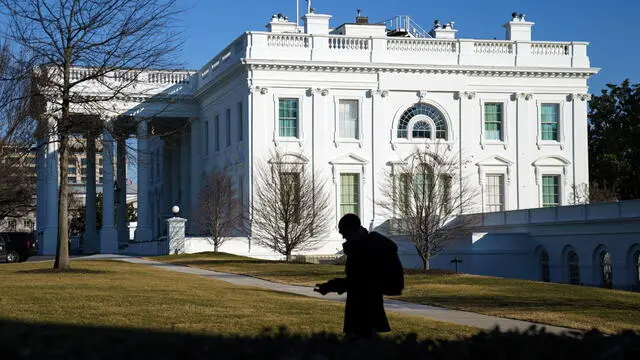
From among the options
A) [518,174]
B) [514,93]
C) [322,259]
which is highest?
[514,93]

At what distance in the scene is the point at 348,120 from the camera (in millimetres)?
62781

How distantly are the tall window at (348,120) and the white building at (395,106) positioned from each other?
58 millimetres

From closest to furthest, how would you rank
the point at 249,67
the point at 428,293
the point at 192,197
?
1. the point at 428,293
2. the point at 249,67
3. the point at 192,197

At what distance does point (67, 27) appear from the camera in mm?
28344

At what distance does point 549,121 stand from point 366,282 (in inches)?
2240

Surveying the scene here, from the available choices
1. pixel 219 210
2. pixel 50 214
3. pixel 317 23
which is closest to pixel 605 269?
pixel 219 210

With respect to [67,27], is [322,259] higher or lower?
lower

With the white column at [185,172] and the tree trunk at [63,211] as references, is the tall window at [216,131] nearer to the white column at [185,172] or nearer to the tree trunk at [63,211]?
the white column at [185,172]

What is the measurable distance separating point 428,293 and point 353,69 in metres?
35.5

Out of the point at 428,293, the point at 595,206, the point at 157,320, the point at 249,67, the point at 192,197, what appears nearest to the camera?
the point at 157,320

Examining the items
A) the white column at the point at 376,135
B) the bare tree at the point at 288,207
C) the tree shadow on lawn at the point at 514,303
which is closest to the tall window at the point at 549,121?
the white column at the point at 376,135

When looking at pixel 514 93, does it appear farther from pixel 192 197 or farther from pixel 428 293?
pixel 428 293

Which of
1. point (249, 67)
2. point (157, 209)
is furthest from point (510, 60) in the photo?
point (157, 209)

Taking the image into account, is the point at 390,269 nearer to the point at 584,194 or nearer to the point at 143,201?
the point at 584,194
